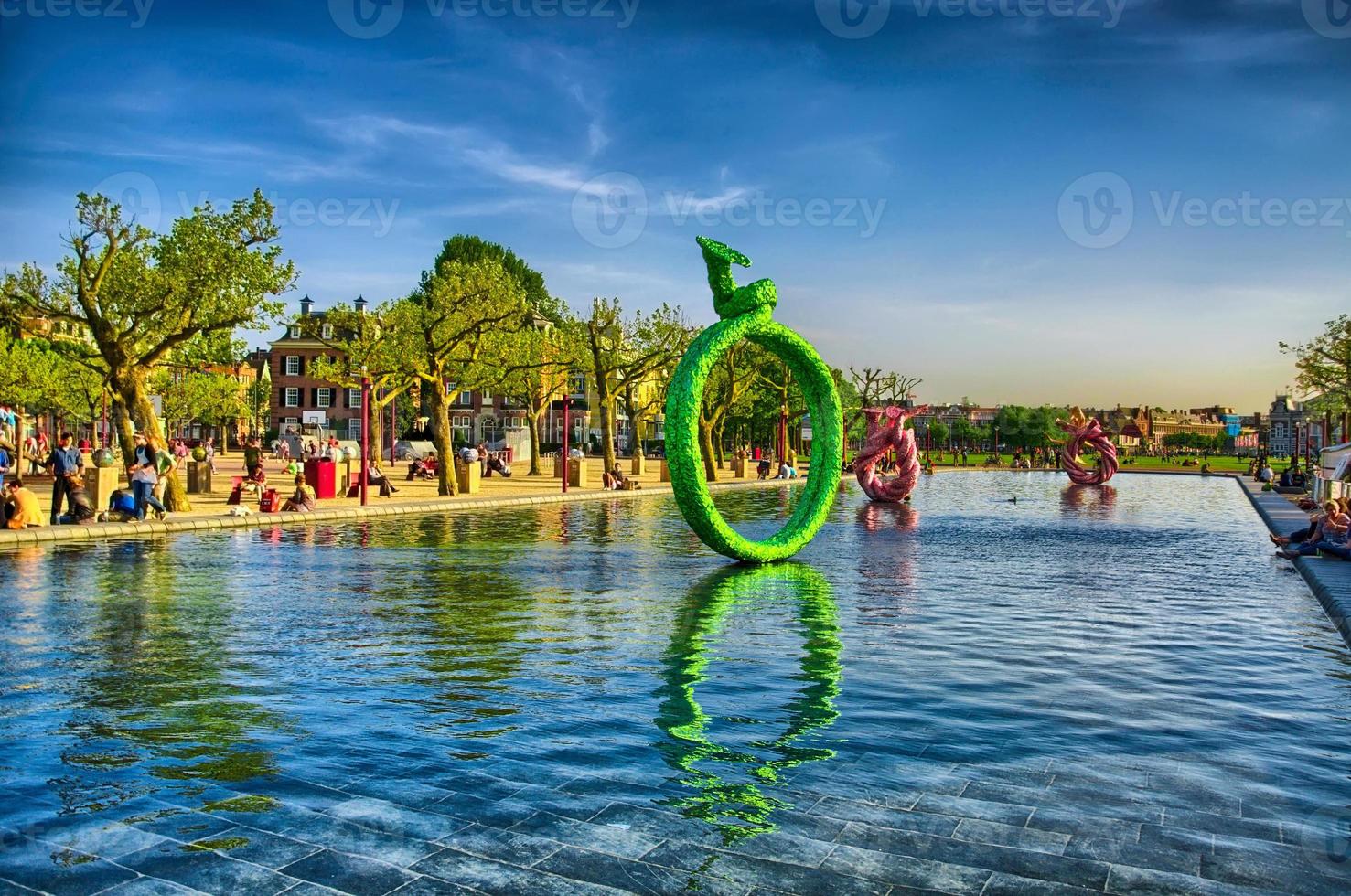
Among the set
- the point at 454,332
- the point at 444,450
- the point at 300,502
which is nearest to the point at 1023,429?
the point at 454,332

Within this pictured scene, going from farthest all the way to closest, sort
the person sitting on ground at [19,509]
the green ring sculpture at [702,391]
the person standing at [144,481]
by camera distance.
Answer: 1. the person standing at [144,481]
2. the person sitting on ground at [19,509]
3. the green ring sculpture at [702,391]

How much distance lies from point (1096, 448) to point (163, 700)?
5424 centimetres

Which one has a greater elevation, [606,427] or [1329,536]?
[606,427]

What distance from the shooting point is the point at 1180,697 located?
376 inches

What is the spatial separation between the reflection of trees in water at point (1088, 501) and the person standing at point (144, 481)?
2472 cm

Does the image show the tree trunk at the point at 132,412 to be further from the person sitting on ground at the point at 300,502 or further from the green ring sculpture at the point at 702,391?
the green ring sculpture at the point at 702,391

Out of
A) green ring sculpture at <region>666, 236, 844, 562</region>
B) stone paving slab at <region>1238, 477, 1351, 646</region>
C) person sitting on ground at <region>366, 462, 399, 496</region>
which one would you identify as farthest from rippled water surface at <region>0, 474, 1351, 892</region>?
person sitting on ground at <region>366, 462, 399, 496</region>

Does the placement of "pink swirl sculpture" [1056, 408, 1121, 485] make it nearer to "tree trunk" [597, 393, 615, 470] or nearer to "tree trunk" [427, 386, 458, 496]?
"tree trunk" [597, 393, 615, 470]

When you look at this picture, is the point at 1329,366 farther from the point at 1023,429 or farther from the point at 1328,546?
the point at 1023,429

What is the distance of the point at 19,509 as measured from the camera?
2305 cm

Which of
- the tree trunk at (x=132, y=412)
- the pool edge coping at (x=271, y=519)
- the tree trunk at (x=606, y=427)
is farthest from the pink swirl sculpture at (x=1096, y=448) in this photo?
the tree trunk at (x=132, y=412)

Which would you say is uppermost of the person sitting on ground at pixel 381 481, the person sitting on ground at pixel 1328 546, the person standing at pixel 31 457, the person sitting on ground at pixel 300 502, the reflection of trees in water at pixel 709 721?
the person standing at pixel 31 457

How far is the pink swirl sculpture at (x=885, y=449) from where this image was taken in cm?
3816

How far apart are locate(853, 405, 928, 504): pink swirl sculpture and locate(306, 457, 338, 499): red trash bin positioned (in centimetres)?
1676
